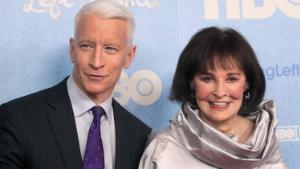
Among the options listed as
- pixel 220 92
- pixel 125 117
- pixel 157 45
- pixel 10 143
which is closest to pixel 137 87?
pixel 157 45

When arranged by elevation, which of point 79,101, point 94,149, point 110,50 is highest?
point 110,50

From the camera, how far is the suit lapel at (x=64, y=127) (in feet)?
4.80

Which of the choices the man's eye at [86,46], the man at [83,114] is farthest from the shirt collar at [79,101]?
the man's eye at [86,46]

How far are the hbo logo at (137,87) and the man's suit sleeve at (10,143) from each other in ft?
1.84

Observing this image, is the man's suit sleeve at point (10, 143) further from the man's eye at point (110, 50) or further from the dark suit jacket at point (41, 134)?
the man's eye at point (110, 50)

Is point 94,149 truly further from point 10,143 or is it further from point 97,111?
point 10,143

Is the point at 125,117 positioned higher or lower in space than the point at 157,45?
lower

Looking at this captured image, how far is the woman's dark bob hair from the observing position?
152 centimetres

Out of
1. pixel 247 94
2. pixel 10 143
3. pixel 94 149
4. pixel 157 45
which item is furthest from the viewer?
pixel 157 45

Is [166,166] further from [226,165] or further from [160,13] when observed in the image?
[160,13]

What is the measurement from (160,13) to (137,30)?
0.35 ft

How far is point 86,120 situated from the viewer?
5.10 feet

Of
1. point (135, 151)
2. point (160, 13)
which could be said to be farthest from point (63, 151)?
point (160, 13)

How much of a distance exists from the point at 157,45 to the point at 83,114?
19.7 inches
